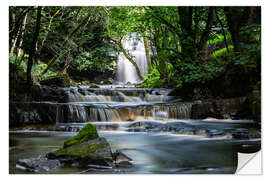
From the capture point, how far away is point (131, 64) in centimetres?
946

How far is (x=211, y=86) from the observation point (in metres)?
4.84

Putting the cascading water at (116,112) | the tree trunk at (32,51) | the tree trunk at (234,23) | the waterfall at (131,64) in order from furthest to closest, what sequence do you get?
the waterfall at (131,64)
the cascading water at (116,112)
the tree trunk at (32,51)
the tree trunk at (234,23)

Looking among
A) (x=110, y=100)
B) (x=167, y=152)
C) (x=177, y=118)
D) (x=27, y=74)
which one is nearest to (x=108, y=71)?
(x=110, y=100)

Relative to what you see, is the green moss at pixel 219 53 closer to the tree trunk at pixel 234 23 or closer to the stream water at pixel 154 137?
the tree trunk at pixel 234 23

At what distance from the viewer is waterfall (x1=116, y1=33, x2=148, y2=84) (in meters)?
8.64

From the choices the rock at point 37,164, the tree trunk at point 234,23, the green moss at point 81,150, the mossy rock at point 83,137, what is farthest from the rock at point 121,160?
the tree trunk at point 234,23

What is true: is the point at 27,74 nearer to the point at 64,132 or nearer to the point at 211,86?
the point at 64,132

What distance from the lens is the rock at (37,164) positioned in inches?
Result: 87.4

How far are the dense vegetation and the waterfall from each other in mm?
1980

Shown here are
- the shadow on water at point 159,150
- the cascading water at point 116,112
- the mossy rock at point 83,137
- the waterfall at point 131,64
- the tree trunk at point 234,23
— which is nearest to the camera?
the shadow on water at point 159,150

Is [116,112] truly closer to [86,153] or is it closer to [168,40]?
[86,153]

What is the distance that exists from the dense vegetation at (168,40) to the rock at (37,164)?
1.77 metres

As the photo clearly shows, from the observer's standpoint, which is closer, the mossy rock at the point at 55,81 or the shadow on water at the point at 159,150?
the shadow on water at the point at 159,150

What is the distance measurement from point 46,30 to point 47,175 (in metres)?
3.03
